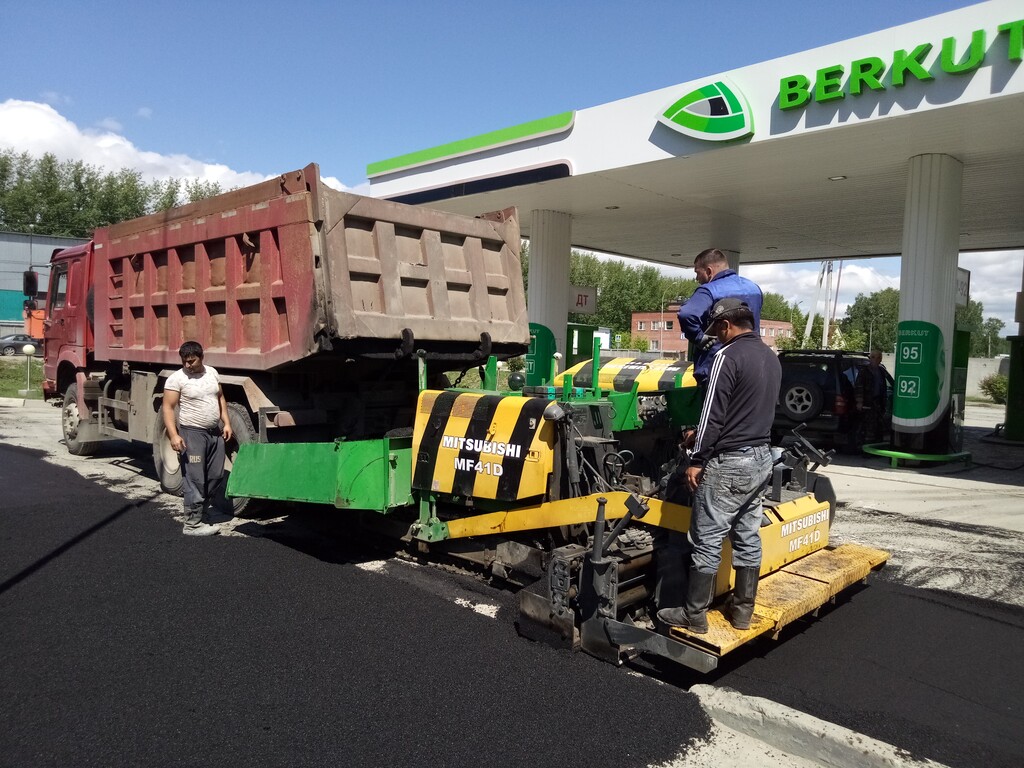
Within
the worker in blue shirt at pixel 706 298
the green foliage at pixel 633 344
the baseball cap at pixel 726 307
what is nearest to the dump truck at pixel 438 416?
the worker in blue shirt at pixel 706 298

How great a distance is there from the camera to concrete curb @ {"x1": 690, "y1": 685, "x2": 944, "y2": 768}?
308cm

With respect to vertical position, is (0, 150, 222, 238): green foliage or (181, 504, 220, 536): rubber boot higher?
(0, 150, 222, 238): green foliage

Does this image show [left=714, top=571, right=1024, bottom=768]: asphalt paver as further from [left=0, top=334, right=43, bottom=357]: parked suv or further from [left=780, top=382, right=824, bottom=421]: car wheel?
[left=0, top=334, right=43, bottom=357]: parked suv

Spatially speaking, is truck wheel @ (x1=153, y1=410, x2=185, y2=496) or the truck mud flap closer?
the truck mud flap

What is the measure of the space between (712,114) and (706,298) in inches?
270

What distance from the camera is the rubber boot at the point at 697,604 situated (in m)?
3.70

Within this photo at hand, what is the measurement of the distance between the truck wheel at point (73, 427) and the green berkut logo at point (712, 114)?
9.30 meters

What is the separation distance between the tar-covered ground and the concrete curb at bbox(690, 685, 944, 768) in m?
0.19

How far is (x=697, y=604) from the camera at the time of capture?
3723 millimetres

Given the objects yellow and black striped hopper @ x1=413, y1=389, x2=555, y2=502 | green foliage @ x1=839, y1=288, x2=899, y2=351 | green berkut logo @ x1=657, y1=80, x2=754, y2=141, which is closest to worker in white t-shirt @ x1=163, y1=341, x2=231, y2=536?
yellow and black striped hopper @ x1=413, y1=389, x2=555, y2=502

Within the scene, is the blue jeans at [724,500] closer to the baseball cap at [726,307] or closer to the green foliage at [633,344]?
the baseball cap at [726,307]

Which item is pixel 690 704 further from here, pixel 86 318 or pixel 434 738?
pixel 86 318

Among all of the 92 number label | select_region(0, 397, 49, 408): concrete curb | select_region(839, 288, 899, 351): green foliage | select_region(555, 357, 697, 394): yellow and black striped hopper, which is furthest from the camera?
select_region(839, 288, 899, 351): green foliage

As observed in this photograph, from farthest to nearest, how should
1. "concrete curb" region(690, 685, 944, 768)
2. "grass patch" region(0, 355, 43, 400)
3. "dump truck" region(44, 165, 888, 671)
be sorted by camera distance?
"grass patch" region(0, 355, 43, 400) → "dump truck" region(44, 165, 888, 671) → "concrete curb" region(690, 685, 944, 768)
